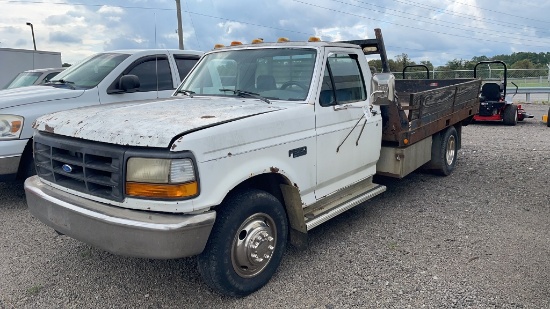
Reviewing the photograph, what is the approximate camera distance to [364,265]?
396cm

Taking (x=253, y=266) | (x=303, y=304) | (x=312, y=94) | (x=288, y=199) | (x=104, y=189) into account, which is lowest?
(x=303, y=304)

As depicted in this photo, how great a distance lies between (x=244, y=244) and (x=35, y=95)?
3889 mm

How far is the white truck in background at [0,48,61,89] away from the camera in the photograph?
20.5 metres

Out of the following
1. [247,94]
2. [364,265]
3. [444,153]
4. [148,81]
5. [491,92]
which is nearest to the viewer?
[364,265]

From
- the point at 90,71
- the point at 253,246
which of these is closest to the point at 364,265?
the point at 253,246

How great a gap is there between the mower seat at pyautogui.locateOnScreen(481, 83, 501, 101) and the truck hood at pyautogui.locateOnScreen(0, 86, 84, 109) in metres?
11.5

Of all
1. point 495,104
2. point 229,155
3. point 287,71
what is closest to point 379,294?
point 229,155

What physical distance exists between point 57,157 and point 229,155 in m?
1.40

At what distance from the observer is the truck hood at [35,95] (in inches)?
209

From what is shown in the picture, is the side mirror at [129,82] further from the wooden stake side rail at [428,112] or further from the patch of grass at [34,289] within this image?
the wooden stake side rail at [428,112]

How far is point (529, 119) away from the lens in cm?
1445

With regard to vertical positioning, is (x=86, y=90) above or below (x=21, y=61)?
below

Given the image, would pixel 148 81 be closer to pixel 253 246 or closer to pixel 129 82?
pixel 129 82

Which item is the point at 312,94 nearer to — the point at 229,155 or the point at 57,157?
the point at 229,155
